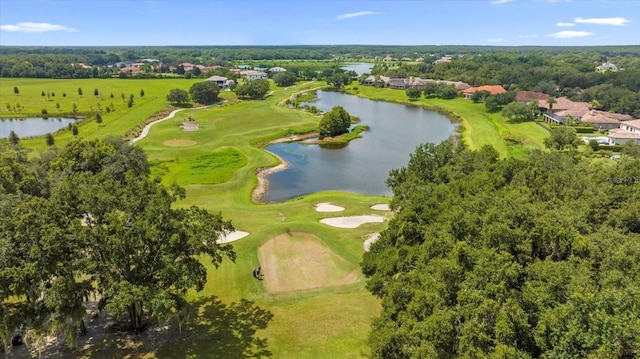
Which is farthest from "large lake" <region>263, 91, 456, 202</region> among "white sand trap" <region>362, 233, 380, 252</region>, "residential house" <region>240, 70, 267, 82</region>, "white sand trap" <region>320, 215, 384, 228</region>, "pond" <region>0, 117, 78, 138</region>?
"residential house" <region>240, 70, 267, 82</region>

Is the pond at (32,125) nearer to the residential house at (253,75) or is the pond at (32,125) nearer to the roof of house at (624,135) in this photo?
the residential house at (253,75)

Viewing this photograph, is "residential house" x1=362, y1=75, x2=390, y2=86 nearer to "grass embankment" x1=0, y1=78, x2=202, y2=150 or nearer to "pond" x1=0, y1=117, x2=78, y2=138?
"grass embankment" x1=0, y1=78, x2=202, y2=150

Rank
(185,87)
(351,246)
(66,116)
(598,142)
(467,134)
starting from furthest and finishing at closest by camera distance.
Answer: (185,87) → (66,116) → (467,134) → (598,142) → (351,246)

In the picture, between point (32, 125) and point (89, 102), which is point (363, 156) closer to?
point (32, 125)

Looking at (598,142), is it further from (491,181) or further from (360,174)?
(491,181)

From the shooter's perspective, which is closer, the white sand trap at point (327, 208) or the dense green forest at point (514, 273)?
the dense green forest at point (514, 273)

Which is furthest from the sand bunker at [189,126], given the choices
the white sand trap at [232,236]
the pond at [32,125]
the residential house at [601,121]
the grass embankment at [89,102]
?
the residential house at [601,121]

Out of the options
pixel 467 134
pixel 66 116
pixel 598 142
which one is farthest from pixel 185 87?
pixel 598 142
